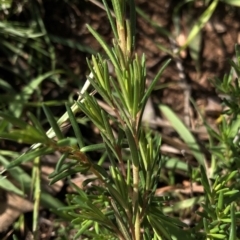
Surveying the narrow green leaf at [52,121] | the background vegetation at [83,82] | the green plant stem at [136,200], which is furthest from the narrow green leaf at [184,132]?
the narrow green leaf at [52,121]

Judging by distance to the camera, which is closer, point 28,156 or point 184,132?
point 28,156

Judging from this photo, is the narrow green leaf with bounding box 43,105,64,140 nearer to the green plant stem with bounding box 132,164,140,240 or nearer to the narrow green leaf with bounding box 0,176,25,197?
the green plant stem with bounding box 132,164,140,240

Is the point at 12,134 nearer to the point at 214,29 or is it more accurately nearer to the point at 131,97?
the point at 131,97

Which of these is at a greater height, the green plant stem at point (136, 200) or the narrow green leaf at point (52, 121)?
the narrow green leaf at point (52, 121)

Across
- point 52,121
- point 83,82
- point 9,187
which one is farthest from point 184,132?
point 52,121

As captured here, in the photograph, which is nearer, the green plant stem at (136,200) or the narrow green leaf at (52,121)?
the narrow green leaf at (52,121)

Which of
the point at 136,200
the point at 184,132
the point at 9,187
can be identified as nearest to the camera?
the point at 136,200

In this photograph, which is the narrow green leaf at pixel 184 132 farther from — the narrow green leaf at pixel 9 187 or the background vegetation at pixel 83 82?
the narrow green leaf at pixel 9 187

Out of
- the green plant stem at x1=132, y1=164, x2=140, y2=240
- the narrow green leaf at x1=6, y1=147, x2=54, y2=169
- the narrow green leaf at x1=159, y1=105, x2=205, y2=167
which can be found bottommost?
the narrow green leaf at x1=159, y1=105, x2=205, y2=167

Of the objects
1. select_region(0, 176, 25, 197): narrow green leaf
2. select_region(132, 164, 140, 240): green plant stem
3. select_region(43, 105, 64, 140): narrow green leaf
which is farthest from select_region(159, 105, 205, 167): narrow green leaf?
Result: select_region(43, 105, 64, 140): narrow green leaf

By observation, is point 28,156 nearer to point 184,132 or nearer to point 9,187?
point 9,187

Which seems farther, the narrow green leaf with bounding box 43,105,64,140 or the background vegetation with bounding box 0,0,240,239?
the background vegetation with bounding box 0,0,240,239

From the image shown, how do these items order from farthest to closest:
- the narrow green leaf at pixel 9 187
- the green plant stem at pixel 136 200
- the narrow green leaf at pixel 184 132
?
the narrow green leaf at pixel 184 132
the narrow green leaf at pixel 9 187
the green plant stem at pixel 136 200
